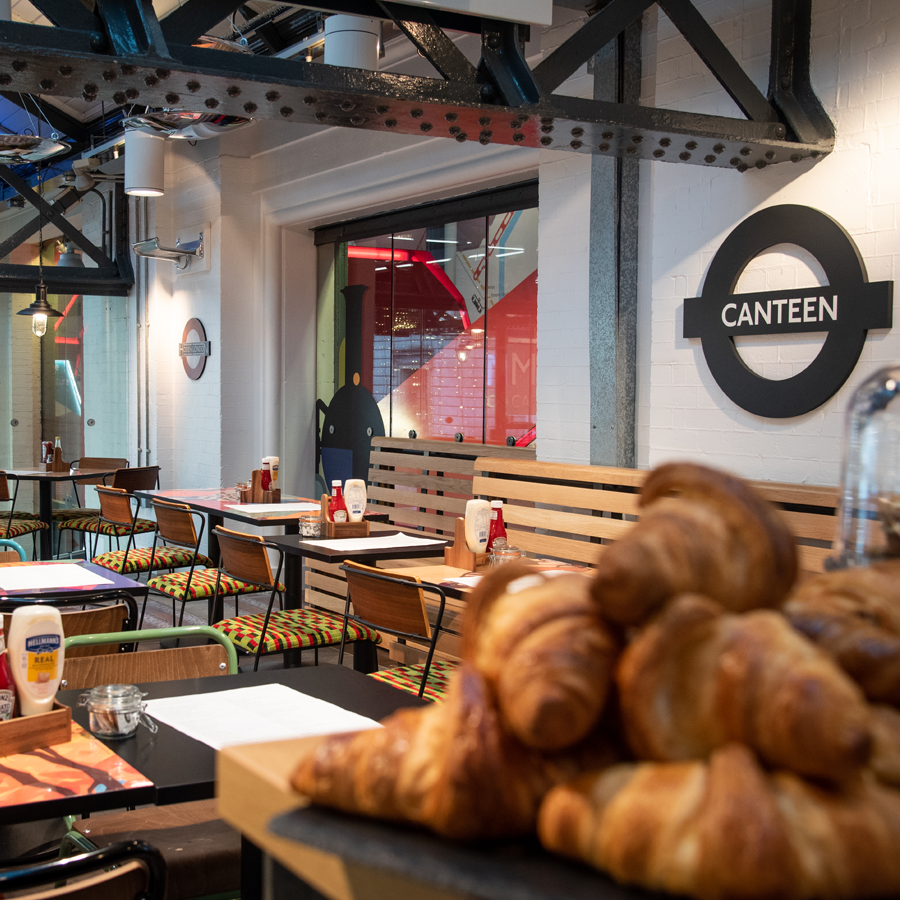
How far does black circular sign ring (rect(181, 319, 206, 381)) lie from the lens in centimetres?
906

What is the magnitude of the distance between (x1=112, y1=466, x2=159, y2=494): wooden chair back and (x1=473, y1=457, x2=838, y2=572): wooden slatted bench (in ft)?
12.6

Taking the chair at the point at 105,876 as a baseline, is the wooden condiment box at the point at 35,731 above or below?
above

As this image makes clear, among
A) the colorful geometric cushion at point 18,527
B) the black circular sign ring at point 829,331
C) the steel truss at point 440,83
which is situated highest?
the steel truss at point 440,83

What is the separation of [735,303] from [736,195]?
479 mm

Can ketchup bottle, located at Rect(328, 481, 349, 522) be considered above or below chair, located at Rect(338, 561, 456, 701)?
above

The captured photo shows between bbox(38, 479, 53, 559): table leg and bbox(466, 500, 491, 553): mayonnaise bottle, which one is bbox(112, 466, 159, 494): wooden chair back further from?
bbox(466, 500, 491, 553): mayonnaise bottle

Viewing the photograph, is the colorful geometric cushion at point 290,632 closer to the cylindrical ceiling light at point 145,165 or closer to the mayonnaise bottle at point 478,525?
the mayonnaise bottle at point 478,525

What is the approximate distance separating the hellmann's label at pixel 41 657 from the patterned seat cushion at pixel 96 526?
5084 millimetres

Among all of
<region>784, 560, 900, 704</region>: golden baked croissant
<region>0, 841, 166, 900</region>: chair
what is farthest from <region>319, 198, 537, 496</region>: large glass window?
<region>784, 560, 900, 704</region>: golden baked croissant

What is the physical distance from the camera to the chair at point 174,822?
6.41ft

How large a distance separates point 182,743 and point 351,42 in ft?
14.5

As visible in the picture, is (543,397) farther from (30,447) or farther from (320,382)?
(30,447)

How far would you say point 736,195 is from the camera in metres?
4.29

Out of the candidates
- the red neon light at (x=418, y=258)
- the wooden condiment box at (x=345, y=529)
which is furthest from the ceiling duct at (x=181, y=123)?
the wooden condiment box at (x=345, y=529)
